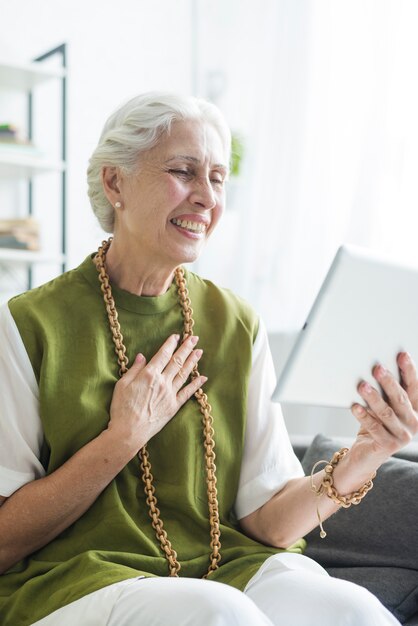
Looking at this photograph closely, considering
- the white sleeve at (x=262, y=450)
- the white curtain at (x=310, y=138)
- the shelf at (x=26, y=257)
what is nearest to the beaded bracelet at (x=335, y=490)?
the white sleeve at (x=262, y=450)

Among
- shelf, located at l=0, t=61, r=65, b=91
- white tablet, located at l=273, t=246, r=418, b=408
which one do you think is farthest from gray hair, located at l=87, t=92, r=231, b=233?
shelf, located at l=0, t=61, r=65, b=91

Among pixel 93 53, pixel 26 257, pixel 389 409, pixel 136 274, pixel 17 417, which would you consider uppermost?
pixel 93 53

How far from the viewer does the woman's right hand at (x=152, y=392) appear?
1511 mm

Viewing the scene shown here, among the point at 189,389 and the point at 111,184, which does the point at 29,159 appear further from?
the point at 189,389

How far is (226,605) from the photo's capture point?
3.97ft

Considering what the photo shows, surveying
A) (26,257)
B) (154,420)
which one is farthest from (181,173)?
(26,257)

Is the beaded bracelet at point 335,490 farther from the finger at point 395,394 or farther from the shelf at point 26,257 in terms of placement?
the shelf at point 26,257

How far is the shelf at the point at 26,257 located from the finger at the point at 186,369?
1.68 meters

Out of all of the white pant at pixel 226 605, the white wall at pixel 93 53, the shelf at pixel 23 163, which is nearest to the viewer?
the white pant at pixel 226 605

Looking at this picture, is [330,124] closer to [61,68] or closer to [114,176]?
[61,68]

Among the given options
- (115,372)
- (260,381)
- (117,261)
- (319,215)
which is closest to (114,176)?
(117,261)

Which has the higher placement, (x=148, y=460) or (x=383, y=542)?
(x=148, y=460)

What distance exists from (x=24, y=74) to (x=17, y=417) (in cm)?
209

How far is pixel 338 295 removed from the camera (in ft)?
4.05
